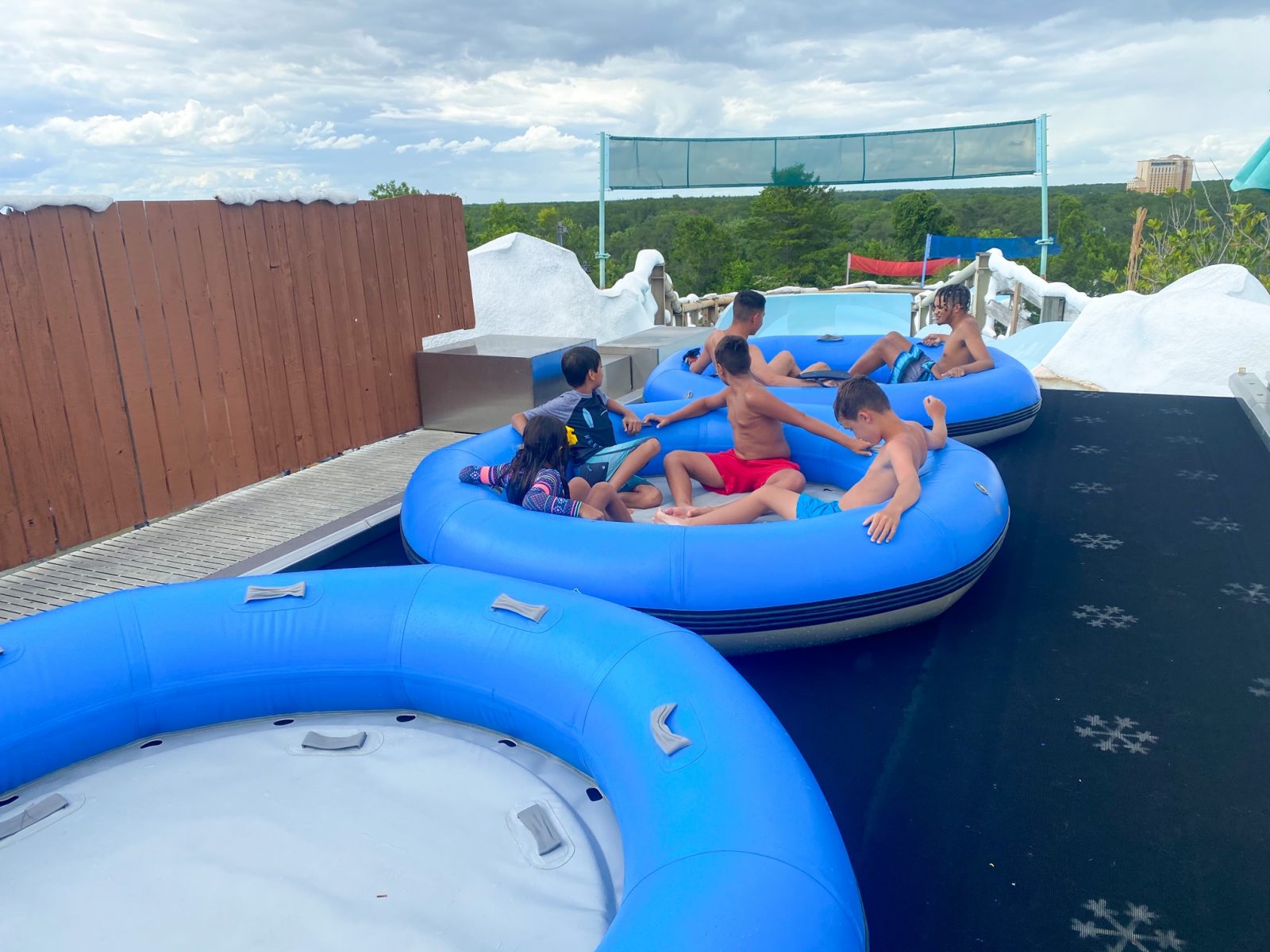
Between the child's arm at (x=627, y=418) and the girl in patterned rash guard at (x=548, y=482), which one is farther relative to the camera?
the child's arm at (x=627, y=418)

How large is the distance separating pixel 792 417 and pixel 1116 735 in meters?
1.66

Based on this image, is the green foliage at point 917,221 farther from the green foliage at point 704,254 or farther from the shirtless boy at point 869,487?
the shirtless boy at point 869,487

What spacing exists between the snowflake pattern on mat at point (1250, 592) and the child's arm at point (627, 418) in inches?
93.3

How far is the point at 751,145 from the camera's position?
13180 mm

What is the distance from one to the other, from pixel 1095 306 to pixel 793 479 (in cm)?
787

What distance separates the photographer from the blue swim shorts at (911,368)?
16.5 feet

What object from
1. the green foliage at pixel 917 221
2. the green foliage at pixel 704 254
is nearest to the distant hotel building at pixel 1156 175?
the green foliage at pixel 917 221

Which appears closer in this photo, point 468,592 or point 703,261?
point 468,592

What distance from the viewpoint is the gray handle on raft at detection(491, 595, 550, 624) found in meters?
2.17

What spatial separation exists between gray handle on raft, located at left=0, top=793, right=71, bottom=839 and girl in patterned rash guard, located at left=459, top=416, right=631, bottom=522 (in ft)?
5.07

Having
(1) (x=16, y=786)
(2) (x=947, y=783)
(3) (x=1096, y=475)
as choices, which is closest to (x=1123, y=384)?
(3) (x=1096, y=475)

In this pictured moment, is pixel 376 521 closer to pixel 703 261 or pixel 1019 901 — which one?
pixel 1019 901

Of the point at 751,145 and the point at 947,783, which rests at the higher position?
the point at 751,145

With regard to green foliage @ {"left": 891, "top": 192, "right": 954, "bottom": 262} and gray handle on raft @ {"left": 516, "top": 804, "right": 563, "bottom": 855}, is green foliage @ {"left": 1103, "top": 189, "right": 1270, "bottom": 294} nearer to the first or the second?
gray handle on raft @ {"left": 516, "top": 804, "right": 563, "bottom": 855}
